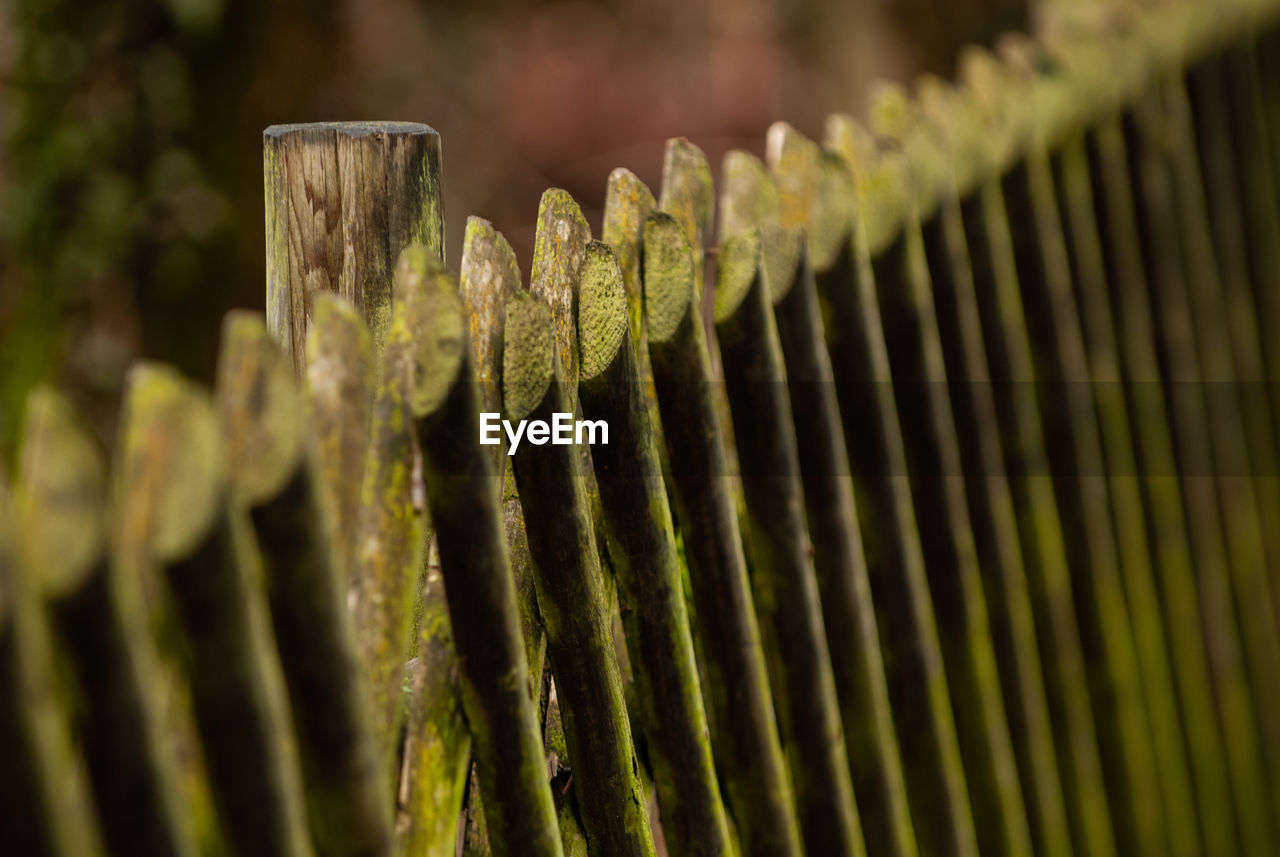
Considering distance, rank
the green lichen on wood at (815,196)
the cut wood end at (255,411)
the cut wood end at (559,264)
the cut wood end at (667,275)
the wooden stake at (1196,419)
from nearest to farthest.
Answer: the cut wood end at (255,411) < the cut wood end at (559,264) < the cut wood end at (667,275) < the green lichen on wood at (815,196) < the wooden stake at (1196,419)

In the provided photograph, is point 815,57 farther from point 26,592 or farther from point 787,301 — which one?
point 26,592

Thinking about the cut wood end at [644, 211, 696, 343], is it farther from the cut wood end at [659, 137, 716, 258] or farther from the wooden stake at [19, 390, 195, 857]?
the wooden stake at [19, 390, 195, 857]

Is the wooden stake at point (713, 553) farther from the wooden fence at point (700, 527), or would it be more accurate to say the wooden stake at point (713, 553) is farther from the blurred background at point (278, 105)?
the blurred background at point (278, 105)

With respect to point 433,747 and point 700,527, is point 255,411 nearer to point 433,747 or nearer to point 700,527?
point 433,747

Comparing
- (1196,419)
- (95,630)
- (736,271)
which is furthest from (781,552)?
(1196,419)

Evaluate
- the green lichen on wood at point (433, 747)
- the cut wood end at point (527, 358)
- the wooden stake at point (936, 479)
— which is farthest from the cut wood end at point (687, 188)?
the green lichen on wood at point (433, 747)

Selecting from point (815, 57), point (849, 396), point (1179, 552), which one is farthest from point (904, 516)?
point (815, 57)

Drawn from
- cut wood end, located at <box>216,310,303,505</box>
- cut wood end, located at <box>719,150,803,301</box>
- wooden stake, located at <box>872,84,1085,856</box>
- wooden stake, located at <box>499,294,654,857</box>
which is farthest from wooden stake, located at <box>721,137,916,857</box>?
cut wood end, located at <box>216,310,303,505</box>

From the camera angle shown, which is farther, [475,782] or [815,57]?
[815,57]
